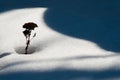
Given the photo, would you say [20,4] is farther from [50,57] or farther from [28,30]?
[50,57]

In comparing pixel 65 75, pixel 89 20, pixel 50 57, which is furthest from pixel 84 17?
pixel 65 75

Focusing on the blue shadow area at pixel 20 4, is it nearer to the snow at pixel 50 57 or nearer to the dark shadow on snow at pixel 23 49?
the snow at pixel 50 57

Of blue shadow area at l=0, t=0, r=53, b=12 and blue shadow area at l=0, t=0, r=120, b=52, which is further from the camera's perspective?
blue shadow area at l=0, t=0, r=53, b=12

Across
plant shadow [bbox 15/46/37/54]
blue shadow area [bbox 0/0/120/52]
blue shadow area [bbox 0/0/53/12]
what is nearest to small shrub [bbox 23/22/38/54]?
plant shadow [bbox 15/46/37/54]

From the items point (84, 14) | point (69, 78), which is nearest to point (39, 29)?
point (84, 14)

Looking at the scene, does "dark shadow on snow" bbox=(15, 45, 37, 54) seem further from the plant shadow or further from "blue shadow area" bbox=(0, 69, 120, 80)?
"blue shadow area" bbox=(0, 69, 120, 80)

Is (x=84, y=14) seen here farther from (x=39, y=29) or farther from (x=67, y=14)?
(x=39, y=29)

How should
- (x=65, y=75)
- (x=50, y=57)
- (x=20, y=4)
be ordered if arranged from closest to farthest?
1. (x=65, y=75)
2. (x=50, y=57)
3. (x=20, y=4)
